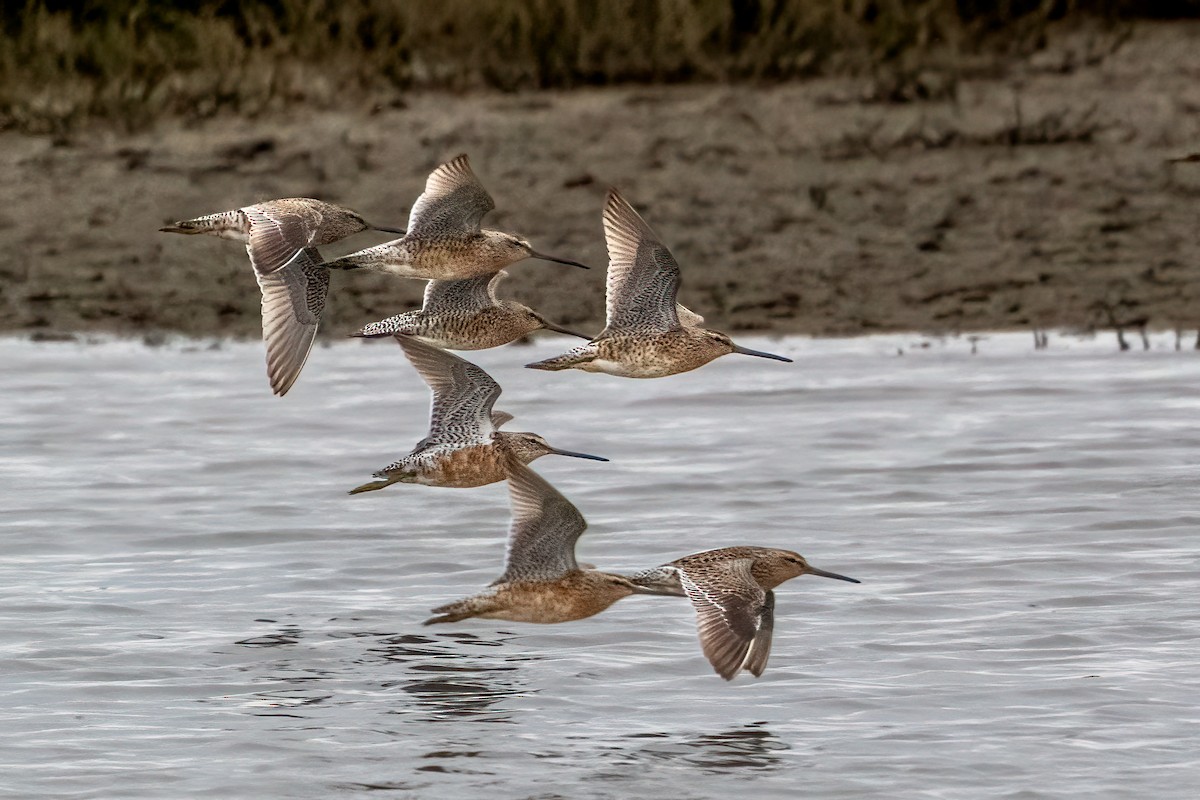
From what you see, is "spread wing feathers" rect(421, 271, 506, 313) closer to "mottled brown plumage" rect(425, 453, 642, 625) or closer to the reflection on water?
"mottled brown plumage" rect(425, 453, 642, 625)

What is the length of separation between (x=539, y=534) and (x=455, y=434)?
1.79 ft

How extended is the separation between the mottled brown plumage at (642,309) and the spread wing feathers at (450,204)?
441 mm

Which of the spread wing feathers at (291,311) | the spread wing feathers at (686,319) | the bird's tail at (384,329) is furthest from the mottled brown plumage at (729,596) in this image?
the spread wing feathers at (291,311)

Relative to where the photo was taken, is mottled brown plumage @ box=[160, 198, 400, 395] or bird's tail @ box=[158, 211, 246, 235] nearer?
mottled brown plumage @ box=[160, 198, 400, 395]

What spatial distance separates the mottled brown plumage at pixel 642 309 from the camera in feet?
28.3

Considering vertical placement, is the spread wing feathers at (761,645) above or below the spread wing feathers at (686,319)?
below

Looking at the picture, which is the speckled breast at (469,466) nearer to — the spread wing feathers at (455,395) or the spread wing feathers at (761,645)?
the spread wing feathers at (455,395)

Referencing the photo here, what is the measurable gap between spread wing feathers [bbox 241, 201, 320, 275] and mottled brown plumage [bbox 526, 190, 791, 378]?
3.21 ft

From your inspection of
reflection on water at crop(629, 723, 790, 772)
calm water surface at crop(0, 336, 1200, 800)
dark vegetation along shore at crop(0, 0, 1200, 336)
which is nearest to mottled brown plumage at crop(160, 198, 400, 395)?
calm water surface at crop(0, 336, 1200, 800)

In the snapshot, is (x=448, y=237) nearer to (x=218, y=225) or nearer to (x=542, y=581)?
(x=218, y=225)

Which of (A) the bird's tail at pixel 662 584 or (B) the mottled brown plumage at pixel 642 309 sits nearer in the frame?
(A) the bird's tail at pixel 662 584

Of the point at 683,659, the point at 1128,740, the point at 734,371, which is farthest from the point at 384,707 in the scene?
the point at 734,371

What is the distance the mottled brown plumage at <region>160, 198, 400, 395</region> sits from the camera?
7992 millimetres

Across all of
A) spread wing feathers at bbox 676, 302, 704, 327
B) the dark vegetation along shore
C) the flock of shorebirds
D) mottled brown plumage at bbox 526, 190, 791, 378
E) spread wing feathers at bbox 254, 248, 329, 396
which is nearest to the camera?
the flock of shorebirds
